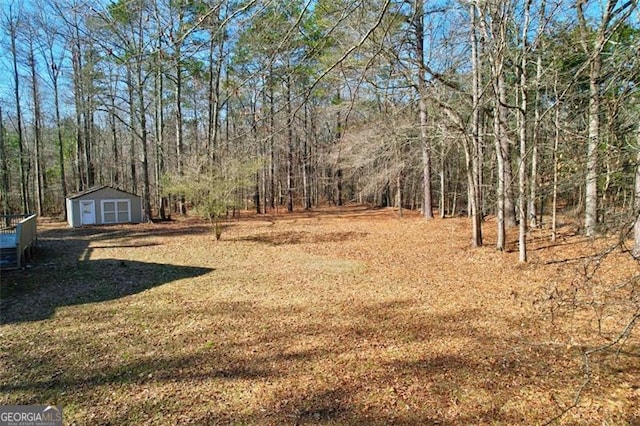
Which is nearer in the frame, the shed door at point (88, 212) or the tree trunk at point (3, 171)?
the shed door at point (88, 212)

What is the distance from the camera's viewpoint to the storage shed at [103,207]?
15.8 meters

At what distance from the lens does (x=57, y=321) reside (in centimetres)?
527

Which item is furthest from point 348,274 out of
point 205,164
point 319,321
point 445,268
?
point 205,164

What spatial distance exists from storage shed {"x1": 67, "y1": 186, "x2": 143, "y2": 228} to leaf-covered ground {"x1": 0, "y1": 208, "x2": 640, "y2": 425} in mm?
8343

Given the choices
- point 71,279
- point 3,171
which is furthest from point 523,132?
point 3,171

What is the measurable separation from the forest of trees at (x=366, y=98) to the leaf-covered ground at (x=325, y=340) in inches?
34.0

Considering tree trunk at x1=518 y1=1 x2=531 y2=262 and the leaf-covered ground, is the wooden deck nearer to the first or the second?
the leaf-covered ground

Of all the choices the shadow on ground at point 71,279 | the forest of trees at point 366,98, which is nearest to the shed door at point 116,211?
the forest of trees at point 366,98

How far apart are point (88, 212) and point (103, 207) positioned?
0.63 meters

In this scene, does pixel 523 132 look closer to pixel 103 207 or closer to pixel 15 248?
pixel 15 248

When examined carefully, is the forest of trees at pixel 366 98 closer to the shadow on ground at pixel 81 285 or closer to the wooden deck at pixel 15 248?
the shadow on ground at pixel 81 285

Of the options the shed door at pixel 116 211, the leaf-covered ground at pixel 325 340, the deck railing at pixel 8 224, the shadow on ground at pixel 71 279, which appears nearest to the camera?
the leaf-covered ground at pixel 325 340

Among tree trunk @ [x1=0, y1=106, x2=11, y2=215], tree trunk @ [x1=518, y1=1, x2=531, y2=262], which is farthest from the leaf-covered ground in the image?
tree trunk @ [x1=0, y1=106, x2=11, y2=215]

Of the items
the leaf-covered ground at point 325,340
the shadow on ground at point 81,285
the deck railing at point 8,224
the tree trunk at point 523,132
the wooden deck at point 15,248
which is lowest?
the leaf-covered ground at point 325,340
